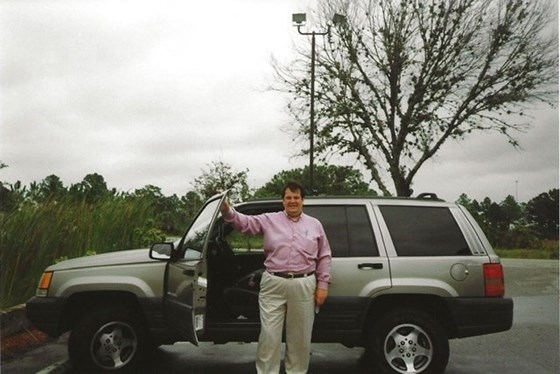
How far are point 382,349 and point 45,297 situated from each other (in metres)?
3.15

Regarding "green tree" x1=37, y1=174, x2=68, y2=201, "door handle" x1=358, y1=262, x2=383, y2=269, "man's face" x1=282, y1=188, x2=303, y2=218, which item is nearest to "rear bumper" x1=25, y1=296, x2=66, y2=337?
"man's face" x1=282, y1=188, x2=303, y2=218

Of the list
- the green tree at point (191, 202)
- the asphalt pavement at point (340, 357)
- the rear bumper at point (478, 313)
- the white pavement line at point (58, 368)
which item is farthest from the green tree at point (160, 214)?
the rear bumper at point (478, 313)

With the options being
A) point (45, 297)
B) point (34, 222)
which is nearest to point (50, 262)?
point (34, 222)

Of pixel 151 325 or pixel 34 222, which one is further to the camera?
pixel 34 222

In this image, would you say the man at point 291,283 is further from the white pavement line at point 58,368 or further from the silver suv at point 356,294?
the white pavement line at point 58,368

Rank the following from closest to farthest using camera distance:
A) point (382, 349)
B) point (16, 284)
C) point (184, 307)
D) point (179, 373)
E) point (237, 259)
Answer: point (184, 307) → point (382, 349) → point (179, 373) → point (237, 259) → point (16, 284)

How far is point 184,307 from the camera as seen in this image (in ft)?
17.4

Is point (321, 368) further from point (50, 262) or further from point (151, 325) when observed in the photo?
point (50, 262)

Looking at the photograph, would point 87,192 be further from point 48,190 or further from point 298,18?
point 298,18

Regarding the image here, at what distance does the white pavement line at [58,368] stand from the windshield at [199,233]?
5.78 ft

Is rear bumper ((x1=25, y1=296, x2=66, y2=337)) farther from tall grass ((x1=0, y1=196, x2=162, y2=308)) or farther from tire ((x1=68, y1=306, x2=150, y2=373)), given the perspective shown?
tall grass ((x1=0, y1=196, x2=162, y2=308))

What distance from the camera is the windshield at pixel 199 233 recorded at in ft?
18.3

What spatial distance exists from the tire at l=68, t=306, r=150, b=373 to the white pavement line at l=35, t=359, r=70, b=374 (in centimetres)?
41

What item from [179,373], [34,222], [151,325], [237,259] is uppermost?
[34,222]
